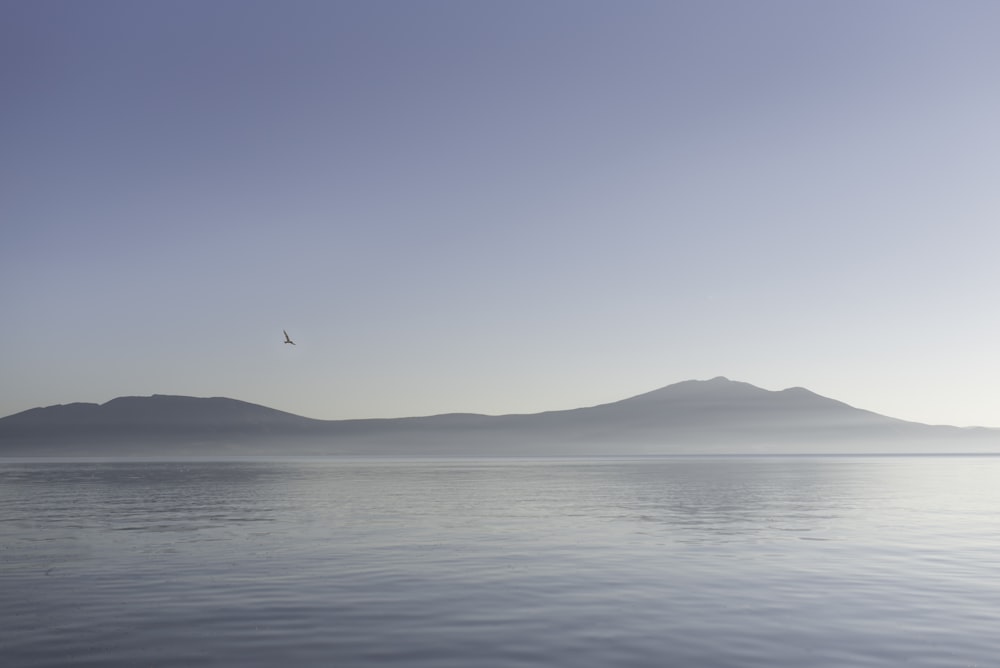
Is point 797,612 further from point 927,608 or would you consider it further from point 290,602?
point 290,602

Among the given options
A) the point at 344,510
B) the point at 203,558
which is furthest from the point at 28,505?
the point at 203,558

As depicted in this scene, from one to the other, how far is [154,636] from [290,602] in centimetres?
448

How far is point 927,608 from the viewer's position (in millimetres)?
22078

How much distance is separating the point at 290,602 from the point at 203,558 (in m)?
9.94

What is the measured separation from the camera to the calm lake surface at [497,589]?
676 inches

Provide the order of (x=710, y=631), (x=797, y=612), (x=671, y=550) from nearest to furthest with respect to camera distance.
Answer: (x=710, y=631) → (x=797, y=612) → (x=671, y=550)

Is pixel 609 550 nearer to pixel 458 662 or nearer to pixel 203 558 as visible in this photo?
pixel 203 558

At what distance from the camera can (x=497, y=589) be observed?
2461 cm

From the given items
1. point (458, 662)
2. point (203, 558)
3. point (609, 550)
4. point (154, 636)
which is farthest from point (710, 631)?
point (203, 558)

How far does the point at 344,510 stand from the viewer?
53.2 meters

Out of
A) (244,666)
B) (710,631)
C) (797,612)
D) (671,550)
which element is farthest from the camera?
(671,550)

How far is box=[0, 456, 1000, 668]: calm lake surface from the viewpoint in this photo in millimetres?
17172

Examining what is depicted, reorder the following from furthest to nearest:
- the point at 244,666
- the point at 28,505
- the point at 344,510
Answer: the point at 28,505, the point at 344,510, the point at 244,666

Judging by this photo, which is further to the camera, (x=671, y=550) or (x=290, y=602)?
(x=671, y=550)
